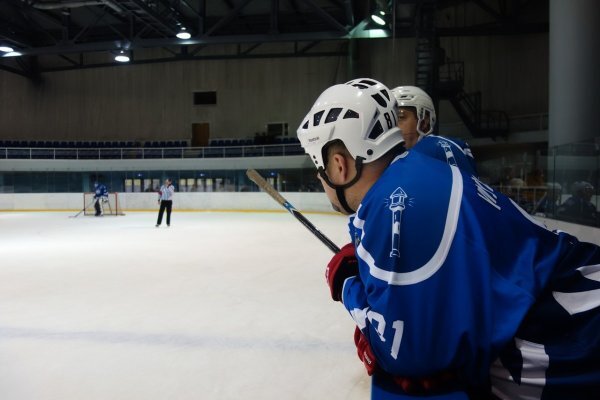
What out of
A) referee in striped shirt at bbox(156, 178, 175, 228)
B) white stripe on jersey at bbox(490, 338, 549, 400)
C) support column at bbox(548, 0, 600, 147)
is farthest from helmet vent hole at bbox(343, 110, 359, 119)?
referee in striped shirt at bbox(156, 178, 175, 228)

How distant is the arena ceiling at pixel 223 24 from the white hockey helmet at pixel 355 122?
1125cm

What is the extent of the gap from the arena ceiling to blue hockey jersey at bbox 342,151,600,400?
1175 centimetres

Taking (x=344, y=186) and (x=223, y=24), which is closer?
(x=344, y=186)

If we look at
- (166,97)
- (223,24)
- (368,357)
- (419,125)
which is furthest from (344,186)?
(166,97)

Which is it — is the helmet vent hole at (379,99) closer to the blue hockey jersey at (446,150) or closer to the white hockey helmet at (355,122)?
the white hockey helmet at (355,122)

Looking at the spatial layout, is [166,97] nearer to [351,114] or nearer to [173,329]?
[173,329]

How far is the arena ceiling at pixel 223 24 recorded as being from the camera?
16094 mm

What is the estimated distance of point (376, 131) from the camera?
1.24 meters

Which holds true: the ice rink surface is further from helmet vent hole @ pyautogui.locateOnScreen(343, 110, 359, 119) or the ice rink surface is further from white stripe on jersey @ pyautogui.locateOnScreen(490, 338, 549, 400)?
helmet vent hole @ pyautogui.locateOnScreen(343, 110, 359, 119)

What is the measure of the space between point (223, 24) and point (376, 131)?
688 inches

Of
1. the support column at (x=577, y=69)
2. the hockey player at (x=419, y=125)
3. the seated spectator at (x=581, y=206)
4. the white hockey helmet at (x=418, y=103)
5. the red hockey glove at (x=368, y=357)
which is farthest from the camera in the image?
the support column at (x=577, y=69)

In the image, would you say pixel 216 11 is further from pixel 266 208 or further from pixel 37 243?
pixel 37 243

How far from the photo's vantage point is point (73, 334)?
11.1 feet

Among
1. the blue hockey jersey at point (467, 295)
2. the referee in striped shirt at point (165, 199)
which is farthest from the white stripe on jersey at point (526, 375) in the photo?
the referee in striped shirt at point (165, 199)
